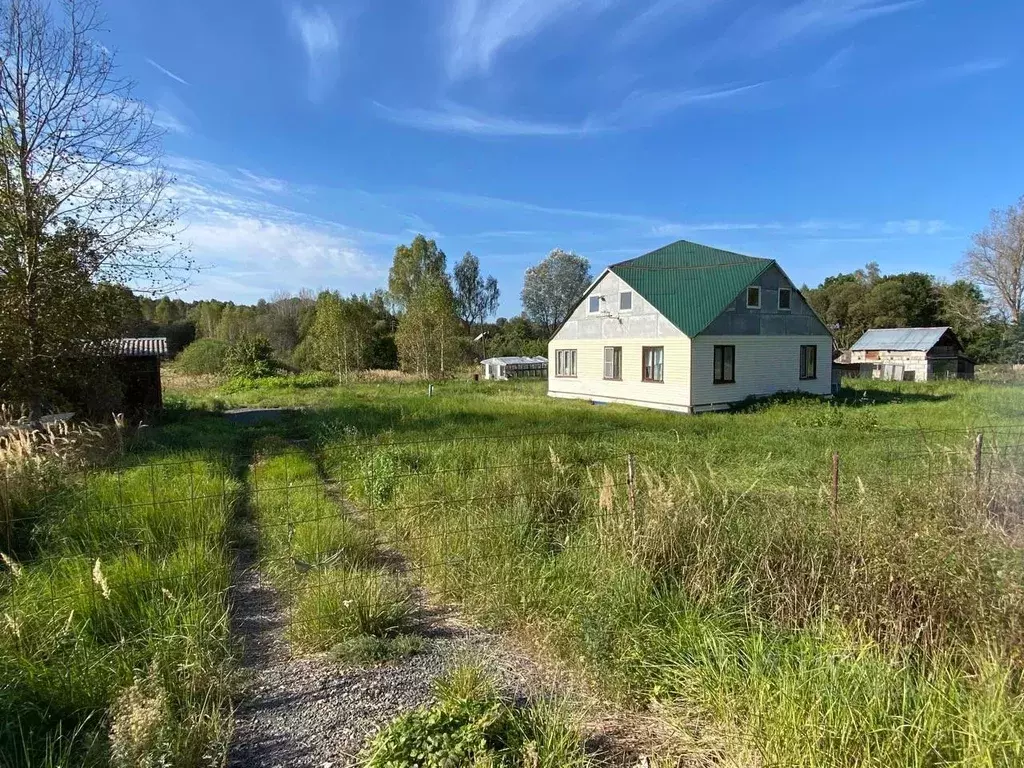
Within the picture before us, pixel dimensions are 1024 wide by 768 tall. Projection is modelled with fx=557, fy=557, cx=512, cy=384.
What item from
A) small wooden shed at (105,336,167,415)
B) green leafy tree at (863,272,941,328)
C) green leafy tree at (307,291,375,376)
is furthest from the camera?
green leafy tree at (863,272,941,328)

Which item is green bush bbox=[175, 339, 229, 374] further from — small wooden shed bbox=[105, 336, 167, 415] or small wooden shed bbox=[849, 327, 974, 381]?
small wooden shed bbox=[849, 327, 974, 381]

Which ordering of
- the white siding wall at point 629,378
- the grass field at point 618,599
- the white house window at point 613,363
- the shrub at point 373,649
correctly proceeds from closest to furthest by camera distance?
the grass field at point 618,599 → the shrub at point 373,649 → the white siding wall at point 629,378 → the white house window at point 613,363

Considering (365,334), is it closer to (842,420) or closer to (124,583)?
(842,420)

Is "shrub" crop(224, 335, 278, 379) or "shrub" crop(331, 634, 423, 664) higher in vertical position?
"shrub" crop(224, 335, 278, 379)

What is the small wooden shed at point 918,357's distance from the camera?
37000 millimetres

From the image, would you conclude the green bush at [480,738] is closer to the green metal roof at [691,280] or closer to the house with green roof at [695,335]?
the house with green roof at [695,335]

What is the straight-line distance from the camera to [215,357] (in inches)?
1513

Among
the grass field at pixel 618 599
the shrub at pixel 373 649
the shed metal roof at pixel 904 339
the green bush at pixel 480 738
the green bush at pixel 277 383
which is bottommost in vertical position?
the shrub at pixel 373 649

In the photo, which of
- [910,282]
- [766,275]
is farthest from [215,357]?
[910,282]

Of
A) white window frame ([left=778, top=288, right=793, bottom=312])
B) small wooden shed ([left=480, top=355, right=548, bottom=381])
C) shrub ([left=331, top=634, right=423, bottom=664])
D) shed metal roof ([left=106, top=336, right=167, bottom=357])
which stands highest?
white window frame ([left=778, top=288, right=793, bottom=312])

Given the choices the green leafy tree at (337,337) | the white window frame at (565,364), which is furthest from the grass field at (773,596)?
the green leafy tree at (337,337)

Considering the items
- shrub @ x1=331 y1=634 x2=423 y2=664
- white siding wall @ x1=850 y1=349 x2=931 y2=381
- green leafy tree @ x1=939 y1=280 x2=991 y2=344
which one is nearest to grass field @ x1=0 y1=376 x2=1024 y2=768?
shrub @ x1=331 y1=634 x2=423 y2=664

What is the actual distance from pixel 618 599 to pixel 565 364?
23320 millimetres

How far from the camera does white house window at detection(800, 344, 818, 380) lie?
75.7 feet
